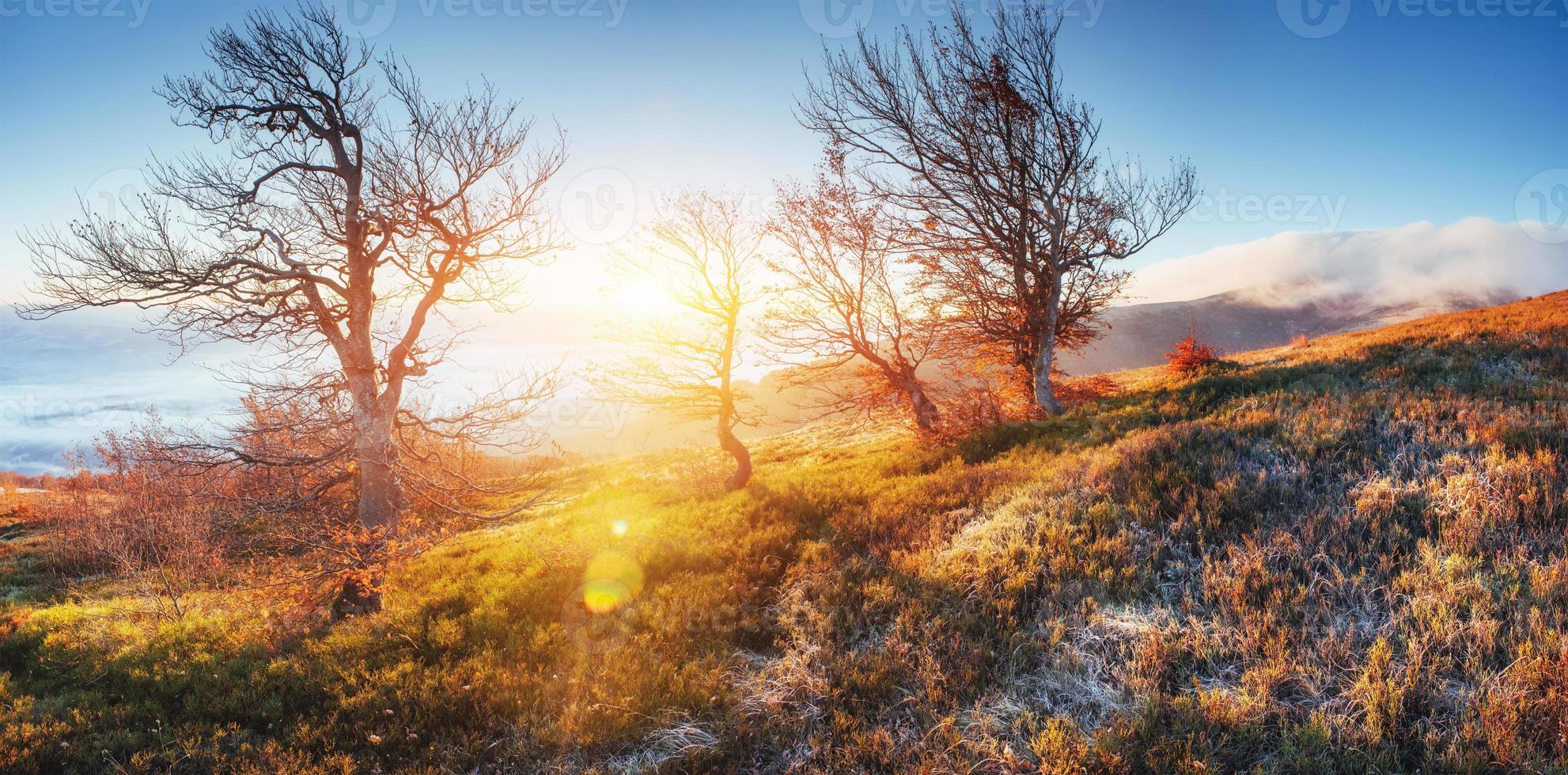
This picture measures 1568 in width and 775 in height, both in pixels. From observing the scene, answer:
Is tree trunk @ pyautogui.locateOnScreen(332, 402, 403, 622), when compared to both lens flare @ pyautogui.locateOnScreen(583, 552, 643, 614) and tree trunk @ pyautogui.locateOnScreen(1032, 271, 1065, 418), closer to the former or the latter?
lens flare @ pyautogui.locateOnScreen(583, 552, 643, 614)

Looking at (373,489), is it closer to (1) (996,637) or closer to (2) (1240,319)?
(1) (996,637)

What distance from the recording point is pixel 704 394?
528 inches

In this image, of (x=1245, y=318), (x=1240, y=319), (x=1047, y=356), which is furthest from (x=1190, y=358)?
(x=1245, y=318)

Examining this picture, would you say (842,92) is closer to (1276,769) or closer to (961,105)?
(961,105)

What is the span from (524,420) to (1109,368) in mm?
119666

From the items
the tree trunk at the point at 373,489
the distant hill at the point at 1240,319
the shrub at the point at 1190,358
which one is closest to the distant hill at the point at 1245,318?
the distant hill at the point at 1240,319

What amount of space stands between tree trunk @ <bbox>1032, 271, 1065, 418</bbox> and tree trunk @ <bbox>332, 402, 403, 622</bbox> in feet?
49.2

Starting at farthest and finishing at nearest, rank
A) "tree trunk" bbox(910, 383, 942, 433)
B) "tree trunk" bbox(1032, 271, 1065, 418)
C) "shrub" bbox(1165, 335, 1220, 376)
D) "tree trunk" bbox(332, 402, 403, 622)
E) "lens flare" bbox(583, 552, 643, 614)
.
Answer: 1. "shrub" bbox(1165, 335, 1220, 376)
2. "tree trunk" bbox(1032, 271, 1065, 418)
3. "tree trunk" bbox(910, 383, 942, 433)
4. "tree trunk" bbox(332, 402, 403, 622)
5. "lens flare" bbox(583, 552, 643, 614)

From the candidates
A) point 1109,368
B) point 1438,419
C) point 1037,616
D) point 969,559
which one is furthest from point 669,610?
point 1109,368

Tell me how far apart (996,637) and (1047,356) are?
39.3 ft

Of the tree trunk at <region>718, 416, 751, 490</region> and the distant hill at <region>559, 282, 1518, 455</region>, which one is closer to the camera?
the tree trunk at <region>718, 416, 751, 490</region>

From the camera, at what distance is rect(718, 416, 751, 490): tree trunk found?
13539mm

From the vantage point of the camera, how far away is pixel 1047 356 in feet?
51.4

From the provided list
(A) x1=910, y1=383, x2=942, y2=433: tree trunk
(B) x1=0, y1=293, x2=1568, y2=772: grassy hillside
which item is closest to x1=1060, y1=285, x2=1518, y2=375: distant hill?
(A) x1=910, y1=383, x2=942, y2=433: tree trunk
